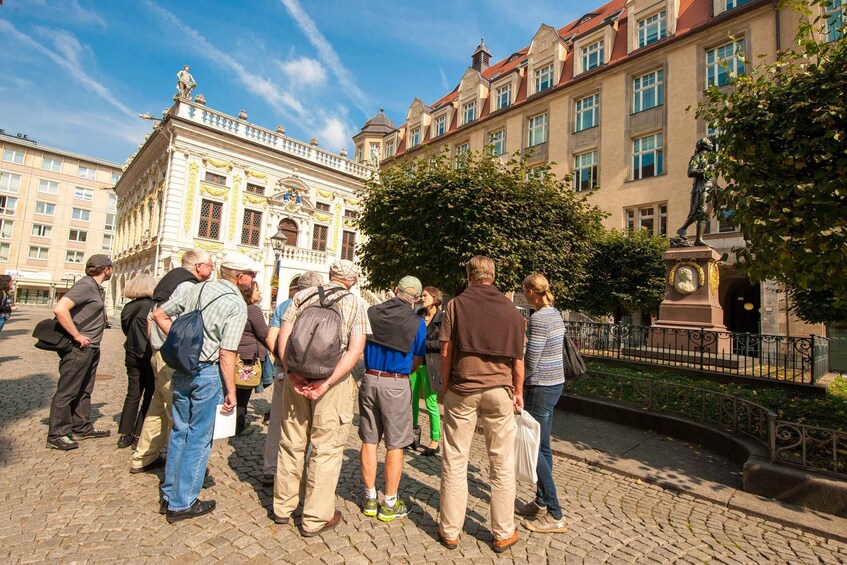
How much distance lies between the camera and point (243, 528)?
3.15m

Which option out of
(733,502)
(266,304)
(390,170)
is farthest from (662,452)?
(266,304)

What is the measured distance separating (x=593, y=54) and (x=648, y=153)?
8427 mm

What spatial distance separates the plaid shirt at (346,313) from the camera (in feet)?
10.6

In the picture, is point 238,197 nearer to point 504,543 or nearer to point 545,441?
point 545,441

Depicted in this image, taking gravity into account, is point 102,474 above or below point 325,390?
below

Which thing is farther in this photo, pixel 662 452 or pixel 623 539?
pixel 662 452

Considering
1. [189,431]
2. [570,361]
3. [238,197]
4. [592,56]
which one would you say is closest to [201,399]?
[189,431]

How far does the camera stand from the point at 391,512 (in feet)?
11.1

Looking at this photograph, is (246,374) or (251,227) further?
(251,227)

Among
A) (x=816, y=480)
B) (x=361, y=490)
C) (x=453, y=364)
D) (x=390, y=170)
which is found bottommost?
(x=361, y=490)

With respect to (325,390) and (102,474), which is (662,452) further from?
(102,474)

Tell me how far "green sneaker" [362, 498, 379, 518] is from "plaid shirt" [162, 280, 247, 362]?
1.65m

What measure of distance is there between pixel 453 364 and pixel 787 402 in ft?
21.8

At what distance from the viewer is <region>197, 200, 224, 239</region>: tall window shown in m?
23.8
